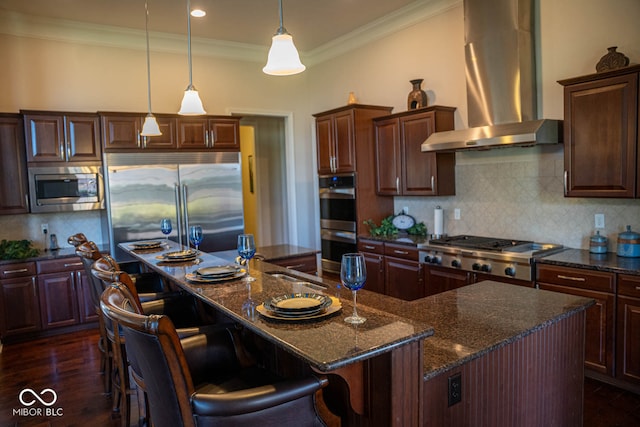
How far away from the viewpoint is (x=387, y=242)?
187 inches

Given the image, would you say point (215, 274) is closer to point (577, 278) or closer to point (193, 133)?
point (577, 278)

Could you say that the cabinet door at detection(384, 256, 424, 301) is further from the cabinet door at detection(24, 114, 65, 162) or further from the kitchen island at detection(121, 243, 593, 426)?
the cabinet door at detection(24, 114, 65, 162)

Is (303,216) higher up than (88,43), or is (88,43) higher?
(88,43)

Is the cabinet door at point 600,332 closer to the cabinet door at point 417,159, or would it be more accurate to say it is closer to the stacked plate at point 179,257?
the cabinet door at point 417,159

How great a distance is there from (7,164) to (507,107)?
16.0 ft

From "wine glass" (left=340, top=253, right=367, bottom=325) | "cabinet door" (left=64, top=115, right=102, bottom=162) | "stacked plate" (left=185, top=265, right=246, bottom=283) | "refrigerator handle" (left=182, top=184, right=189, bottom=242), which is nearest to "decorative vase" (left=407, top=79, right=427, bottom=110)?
"refrigerator handle" (left=182, top=184, right=189, bottom=242)

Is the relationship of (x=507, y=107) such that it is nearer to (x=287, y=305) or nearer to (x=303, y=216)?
(x=287, y=305)

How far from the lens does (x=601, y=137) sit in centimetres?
317

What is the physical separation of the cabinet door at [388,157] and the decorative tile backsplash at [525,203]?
511mm

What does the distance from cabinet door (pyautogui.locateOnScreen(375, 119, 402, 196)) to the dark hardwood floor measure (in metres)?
2.61

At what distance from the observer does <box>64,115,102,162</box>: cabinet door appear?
4.76m

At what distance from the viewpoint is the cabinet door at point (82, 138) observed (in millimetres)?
4762

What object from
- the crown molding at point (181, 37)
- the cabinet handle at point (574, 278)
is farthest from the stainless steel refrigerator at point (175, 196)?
the cabinet handle at point (574, 278)

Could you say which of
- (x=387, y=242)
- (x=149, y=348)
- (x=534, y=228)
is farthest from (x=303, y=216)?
(x=149, y=348)
